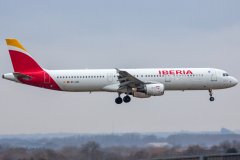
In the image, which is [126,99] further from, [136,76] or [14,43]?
[14,43]

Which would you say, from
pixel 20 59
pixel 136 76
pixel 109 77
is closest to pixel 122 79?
pixel 109 77

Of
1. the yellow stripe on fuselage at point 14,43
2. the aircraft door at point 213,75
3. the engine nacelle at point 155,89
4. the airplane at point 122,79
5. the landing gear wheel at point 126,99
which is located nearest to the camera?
the engine nacelle at point 155,89

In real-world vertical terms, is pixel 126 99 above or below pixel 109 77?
below

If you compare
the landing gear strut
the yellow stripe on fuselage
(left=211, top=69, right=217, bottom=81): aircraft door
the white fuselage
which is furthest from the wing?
the yellow stripe on fuselage

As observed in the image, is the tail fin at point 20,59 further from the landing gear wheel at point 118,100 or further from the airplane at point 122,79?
the landing gear wheel at point 118,100

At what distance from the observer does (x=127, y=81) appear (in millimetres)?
95062

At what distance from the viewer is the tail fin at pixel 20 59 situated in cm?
9756

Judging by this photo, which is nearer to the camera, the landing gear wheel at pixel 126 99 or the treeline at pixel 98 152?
the treeline at pixel 98 152

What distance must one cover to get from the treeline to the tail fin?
2416 cm

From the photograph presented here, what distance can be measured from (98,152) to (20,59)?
29.7 m

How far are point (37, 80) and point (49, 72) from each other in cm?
189

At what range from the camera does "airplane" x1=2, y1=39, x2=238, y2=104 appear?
9512 cm

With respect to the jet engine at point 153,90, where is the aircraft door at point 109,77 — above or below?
above

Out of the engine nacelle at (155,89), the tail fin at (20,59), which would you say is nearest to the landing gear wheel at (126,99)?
the engine nacelle at (155,89)
